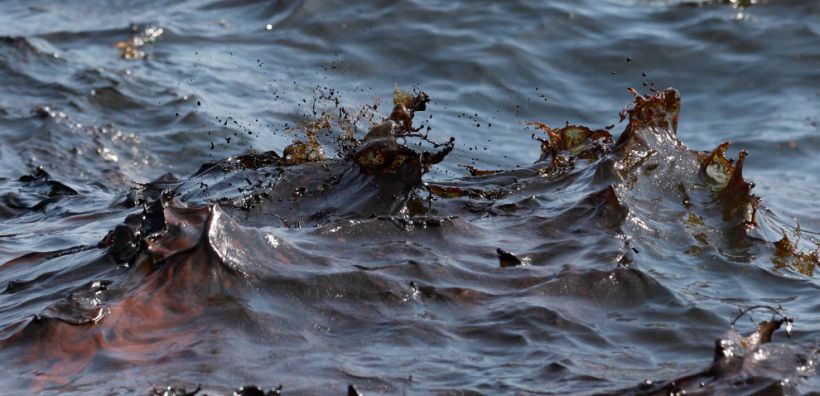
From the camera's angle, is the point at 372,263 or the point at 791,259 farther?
the point at 791,259

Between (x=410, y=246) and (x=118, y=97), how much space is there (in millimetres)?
6471

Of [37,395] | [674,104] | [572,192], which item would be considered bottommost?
[37,395]

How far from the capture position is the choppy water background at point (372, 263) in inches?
152

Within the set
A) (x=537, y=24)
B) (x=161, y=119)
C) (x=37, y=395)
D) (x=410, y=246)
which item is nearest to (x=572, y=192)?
(x=410, y=246)

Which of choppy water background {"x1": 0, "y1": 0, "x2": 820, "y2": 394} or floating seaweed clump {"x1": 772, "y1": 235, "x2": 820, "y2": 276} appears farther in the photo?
floating seaweed clump {"x1": 772, "y1": 235, "x2": 820, "y2": 276}

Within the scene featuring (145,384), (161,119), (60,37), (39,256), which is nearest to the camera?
(145,384)

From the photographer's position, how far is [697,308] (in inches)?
176

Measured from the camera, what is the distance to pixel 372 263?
4.55 metres

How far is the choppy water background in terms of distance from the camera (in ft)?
12.7

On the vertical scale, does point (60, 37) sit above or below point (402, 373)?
above

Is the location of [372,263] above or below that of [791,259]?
above

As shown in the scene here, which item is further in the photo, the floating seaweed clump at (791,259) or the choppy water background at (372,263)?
the floating seaweed clump at (791,259)

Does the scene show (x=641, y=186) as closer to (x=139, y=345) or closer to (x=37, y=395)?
(x=139, y=345)

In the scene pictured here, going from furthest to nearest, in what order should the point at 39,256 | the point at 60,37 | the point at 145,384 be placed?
the point at 60,37
the point at 39,256
the point at 145,384
